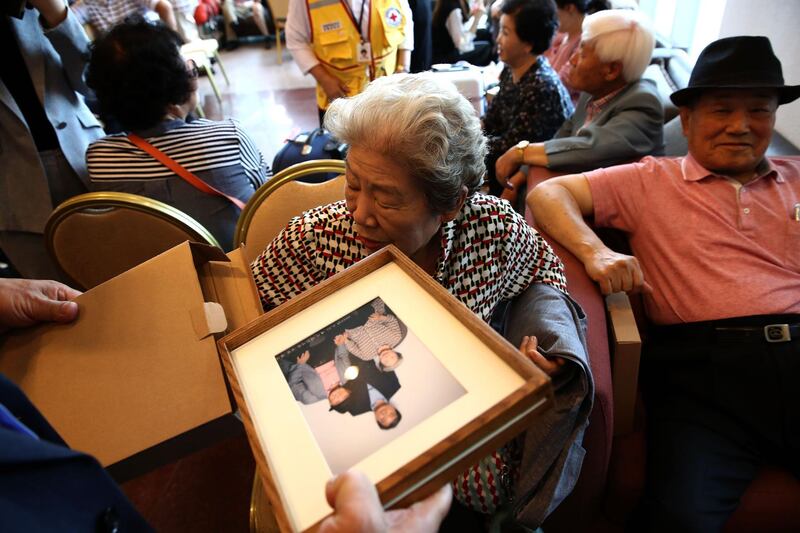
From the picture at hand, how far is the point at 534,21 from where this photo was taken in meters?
2.21

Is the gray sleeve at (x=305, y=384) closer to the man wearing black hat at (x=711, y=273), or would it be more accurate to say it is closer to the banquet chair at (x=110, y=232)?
the banquet chair at (x=110, y=232)

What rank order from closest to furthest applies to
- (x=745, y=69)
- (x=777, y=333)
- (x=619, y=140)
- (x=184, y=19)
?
(x=777, y=333), (x=745, y=69), (x=619, y=140), (x=184, y=19)

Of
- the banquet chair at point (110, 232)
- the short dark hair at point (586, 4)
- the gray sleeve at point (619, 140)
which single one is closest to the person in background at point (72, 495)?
the banquet chair at point (110, 232)

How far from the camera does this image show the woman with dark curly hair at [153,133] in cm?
150

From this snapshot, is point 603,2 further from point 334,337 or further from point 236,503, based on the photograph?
point 236,503

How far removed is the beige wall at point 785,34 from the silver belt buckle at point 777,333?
4.62 feet

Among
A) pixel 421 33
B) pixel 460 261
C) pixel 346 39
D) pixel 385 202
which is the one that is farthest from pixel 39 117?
pixel 421 33

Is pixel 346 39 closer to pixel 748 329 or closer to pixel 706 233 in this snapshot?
pixel 706 233

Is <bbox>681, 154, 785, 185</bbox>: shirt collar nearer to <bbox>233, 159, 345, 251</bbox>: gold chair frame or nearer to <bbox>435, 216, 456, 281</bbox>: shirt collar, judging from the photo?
<bbox>435, 216, 456, 281</bbox>: shirt collar

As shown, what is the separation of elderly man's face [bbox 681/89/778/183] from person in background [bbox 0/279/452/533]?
1453 millimetres

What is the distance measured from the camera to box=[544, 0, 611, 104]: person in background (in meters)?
2.80

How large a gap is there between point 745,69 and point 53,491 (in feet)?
6.09

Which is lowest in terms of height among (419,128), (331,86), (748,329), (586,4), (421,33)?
(748,329)

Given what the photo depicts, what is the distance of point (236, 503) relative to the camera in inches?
61.1
